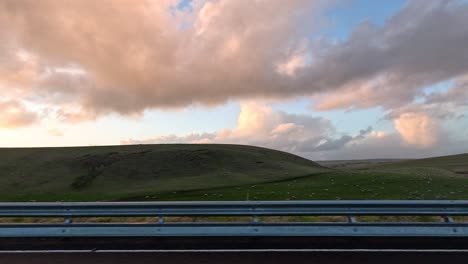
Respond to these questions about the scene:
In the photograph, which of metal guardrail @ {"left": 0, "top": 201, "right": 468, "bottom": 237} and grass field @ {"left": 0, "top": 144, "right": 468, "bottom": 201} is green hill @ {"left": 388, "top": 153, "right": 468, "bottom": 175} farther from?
metal guardrail @ {"left": 0, "top": 201, "right": 468, "bottom": 237}

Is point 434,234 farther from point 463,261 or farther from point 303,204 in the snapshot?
point 303,204

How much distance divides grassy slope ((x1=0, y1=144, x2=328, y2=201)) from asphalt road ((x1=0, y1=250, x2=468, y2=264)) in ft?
75.8

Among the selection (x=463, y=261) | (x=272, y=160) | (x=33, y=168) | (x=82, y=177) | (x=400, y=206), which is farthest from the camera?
(x=272, y=160)

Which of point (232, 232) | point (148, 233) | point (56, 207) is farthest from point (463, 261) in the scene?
point (56, 207)

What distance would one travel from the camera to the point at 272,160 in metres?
53.3

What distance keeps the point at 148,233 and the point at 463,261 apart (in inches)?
251

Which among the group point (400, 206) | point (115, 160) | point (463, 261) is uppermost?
point (115, 160)

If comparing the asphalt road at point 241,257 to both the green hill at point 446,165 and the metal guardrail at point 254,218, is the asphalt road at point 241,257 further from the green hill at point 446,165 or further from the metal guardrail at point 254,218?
the green hill at point 446,165

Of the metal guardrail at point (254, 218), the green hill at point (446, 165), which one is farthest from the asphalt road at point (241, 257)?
the green hill at point (446, 165)

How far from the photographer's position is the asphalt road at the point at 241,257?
710 cm

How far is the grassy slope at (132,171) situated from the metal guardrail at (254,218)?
21.9m

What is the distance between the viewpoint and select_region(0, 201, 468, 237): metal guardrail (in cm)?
827

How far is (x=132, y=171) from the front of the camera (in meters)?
45.8

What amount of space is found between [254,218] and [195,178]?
31280 millimetres
